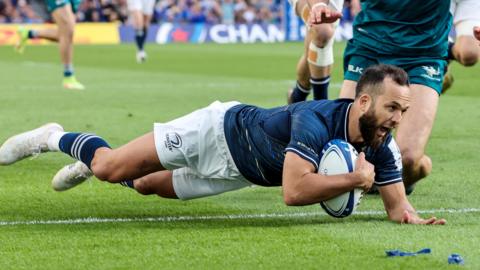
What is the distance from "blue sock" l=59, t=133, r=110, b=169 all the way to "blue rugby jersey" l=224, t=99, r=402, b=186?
0.90 m

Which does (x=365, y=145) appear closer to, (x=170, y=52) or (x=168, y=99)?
(x=168, y=99)

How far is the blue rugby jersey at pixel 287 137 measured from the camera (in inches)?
239

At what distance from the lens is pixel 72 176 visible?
7.20 m

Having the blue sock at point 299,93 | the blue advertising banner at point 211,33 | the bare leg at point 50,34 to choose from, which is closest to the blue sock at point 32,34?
the bare leg at point 50,34

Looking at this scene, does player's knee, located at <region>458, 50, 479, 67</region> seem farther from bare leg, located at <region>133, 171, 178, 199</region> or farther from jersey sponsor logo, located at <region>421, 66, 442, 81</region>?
bare leg, located at <region>133, 171, 178, 199</region>

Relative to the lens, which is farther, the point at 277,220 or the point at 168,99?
the point at 168,99

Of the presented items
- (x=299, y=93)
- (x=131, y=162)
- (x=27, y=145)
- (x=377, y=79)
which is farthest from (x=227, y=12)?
(x=377, y=79)

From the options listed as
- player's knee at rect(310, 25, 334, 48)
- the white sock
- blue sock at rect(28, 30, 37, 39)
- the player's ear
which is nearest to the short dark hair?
the player's ear

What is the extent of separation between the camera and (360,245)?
5.71m

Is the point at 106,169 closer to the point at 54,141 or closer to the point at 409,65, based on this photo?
the point at 54,141

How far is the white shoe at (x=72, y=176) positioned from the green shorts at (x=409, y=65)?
6.93 feet

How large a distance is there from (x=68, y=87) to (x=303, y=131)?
12345 millimetres

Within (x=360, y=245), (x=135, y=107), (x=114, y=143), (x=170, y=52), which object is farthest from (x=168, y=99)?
(x=170, y=52)

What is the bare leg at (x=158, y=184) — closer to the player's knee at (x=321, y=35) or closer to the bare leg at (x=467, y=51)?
the bare leg at (x=467, y=51)
